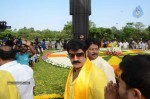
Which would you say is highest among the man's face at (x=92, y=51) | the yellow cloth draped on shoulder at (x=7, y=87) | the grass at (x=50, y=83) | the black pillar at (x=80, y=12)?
the black pillar at (x=80, y=12)

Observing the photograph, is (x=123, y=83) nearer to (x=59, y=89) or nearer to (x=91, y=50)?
(x=91, y=50)

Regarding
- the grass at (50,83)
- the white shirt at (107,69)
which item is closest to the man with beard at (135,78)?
the white shirt at (107,69)

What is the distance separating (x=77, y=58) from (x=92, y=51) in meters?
1.27

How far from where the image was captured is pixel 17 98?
3.70m

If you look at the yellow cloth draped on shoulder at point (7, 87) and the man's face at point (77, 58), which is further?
the man's face at point (77, 58)

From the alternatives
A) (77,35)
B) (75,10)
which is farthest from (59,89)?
(75,10)

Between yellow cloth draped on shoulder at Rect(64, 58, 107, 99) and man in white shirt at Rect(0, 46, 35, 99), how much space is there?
640mm

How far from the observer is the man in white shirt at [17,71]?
12.5ft

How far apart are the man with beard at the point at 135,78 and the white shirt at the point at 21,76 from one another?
92.9 inches

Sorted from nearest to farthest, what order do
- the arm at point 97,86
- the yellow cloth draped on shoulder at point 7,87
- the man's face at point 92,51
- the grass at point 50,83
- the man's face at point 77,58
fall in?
→ the arm at point 97,86, the yellow cloth draped on shoulder at point 7,87, the man's face at point 77,58, the man's face at point 92,51, the grass at point 50,83

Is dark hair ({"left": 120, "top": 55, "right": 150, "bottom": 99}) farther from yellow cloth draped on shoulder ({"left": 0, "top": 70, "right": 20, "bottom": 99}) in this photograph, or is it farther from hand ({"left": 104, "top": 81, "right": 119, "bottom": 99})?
yellow cloth draped on shoulder ({"left": 0, "top": 70, "right": 20, "bottom": 99})

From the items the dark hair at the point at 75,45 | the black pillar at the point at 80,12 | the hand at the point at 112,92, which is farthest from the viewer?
the black pillar at the point at 80,12

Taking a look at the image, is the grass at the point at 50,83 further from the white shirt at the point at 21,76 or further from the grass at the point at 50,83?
the white shirt at the point at 21,76

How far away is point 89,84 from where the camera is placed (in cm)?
332
